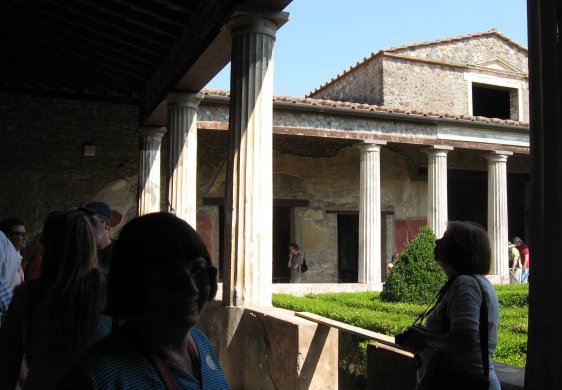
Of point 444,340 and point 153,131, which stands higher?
point 153,131

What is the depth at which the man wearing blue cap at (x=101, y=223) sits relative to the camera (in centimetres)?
246

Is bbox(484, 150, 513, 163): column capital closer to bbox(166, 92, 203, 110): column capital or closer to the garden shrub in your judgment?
the garden shrub

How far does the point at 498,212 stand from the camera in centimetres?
1446

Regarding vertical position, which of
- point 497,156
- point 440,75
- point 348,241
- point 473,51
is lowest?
point 348,241

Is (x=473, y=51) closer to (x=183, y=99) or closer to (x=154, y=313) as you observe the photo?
(x=183, y=99)

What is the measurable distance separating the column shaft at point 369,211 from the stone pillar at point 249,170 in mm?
8799

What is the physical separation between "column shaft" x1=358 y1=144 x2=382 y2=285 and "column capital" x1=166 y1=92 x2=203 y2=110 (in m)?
6.92

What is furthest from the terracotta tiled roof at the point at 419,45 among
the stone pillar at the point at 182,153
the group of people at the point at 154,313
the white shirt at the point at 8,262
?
the group of people at the point at 154,313

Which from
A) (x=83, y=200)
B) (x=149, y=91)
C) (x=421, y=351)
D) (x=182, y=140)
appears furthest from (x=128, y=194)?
(x=421, y=351)

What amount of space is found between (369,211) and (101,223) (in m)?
10.8

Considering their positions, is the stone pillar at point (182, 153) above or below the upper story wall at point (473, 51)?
below

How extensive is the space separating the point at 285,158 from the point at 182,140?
7.82m

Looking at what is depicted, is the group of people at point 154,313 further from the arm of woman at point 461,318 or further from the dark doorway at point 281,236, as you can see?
the dark doorway at point 281,236

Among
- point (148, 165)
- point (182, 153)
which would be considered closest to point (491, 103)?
point (148, 165)
